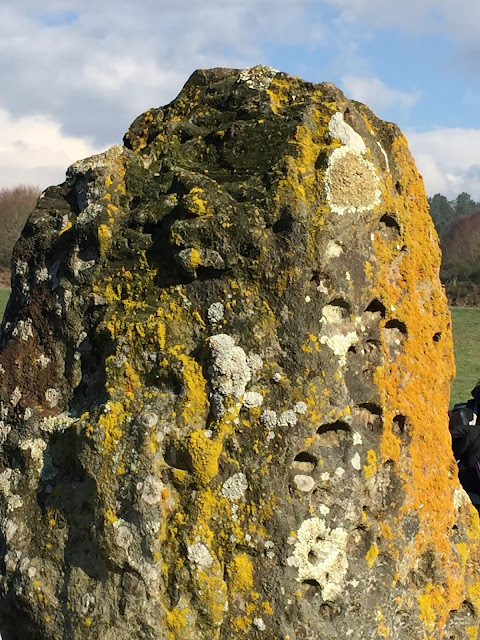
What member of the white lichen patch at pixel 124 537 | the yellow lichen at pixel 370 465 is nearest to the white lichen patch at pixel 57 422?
the white lichen patch at pixel 124 537

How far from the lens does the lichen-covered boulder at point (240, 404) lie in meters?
3.32

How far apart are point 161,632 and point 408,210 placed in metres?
2.63

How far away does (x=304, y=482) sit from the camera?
11.1 ft

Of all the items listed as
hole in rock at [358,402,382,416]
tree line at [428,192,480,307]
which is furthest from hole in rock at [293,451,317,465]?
tree line at [428,192,480,307]

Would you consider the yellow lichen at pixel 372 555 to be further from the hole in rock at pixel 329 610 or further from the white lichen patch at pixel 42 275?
the white lichen patch at pixel 42 275

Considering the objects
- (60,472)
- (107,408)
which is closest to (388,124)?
(107,408)

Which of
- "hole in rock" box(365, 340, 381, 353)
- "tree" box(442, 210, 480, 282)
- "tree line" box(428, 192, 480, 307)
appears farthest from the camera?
"tree" box(442, 210, 480, 282)

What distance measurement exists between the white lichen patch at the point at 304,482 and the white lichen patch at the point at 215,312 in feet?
2.85

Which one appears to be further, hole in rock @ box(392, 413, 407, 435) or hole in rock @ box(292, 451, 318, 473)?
hole in rock @ box(392, 413, 407, 435)

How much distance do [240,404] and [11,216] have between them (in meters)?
40.3

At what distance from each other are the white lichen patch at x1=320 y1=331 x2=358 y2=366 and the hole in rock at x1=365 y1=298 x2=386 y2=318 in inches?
8.9

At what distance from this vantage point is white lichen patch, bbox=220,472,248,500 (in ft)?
11.0

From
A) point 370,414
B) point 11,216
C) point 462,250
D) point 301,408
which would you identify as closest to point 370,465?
point 370,414

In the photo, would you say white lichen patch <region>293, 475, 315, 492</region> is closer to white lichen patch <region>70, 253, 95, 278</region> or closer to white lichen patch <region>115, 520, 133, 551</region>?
white lichen patch <region>115, 520, 133, 551</region>
